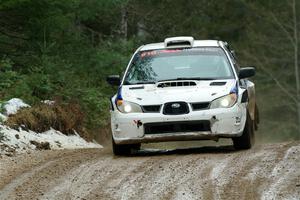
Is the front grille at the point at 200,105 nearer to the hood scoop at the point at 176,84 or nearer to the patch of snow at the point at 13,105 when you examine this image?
the hood scoop at the point at 176,84

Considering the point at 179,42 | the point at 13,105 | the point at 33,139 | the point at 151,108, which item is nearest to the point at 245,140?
the point at 151,108

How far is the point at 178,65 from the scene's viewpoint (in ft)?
42.6

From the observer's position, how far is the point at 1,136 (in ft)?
43.3

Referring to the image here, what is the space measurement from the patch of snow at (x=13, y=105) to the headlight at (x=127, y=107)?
3.85m

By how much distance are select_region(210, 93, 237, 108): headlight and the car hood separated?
0.20ft

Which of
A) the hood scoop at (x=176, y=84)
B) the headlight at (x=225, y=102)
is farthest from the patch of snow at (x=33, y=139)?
the headlight at (x=225, y=102)

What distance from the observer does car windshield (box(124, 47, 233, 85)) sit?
41.5 feet

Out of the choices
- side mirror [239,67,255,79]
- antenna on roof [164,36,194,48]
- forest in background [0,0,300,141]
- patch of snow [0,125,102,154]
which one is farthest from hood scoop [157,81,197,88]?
forest in background [0,0,300,141]

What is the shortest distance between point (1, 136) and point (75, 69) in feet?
24.8

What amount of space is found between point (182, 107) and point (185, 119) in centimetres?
19

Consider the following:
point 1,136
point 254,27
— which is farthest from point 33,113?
point 254,27

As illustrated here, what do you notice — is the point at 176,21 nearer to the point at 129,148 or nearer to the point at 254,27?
the point at 254,27

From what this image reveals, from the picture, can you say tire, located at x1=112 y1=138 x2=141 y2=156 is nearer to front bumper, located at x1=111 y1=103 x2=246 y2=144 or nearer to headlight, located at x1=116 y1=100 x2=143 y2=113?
front bumper, located at x1=111 y1=103 x2=246 y2=144

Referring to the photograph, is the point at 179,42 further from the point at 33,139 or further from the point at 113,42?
the point at 113,42
